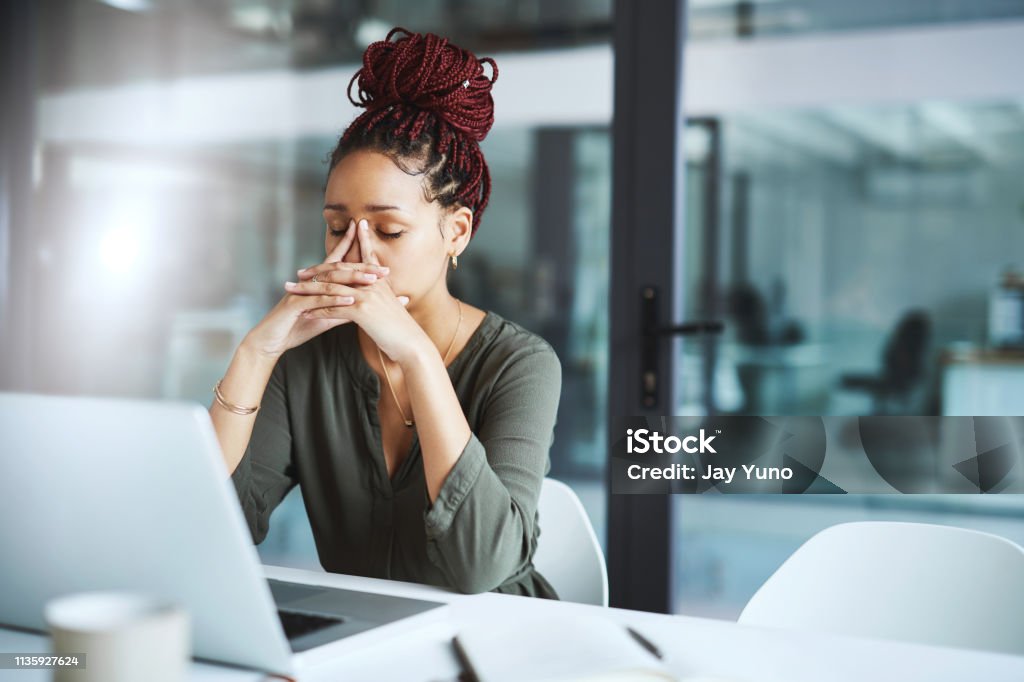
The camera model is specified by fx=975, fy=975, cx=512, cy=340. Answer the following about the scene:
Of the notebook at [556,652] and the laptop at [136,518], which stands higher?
the laptop at [136,518]

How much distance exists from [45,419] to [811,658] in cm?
78

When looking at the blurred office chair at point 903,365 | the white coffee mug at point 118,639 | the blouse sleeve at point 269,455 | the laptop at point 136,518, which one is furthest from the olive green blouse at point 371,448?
the blurred office chair at point 903,365

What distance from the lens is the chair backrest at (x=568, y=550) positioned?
1.65 metres

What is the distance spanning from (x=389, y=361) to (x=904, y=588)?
0.88 metres

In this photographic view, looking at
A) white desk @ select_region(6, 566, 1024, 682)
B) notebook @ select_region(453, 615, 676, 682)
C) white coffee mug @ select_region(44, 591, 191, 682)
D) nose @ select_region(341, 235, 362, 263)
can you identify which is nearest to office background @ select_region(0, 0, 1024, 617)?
nose @ select_region(341, 235, 362, 263)

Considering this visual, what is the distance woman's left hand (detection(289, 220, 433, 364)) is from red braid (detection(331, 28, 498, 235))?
0.79ft

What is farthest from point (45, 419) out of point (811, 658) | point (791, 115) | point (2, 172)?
point (2, 172)

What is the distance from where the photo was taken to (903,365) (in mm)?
2242

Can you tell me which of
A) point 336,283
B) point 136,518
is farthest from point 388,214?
point 136,518

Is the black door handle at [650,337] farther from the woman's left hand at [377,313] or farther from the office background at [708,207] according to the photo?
the woman's left hand at [377,313]

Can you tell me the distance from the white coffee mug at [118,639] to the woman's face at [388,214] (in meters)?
0.93

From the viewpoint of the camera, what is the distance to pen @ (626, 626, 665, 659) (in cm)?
97

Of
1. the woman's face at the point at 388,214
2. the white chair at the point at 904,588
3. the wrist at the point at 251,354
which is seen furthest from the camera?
the woman's face at the point at 388,214

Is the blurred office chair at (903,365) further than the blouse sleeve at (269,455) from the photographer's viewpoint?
Yes
